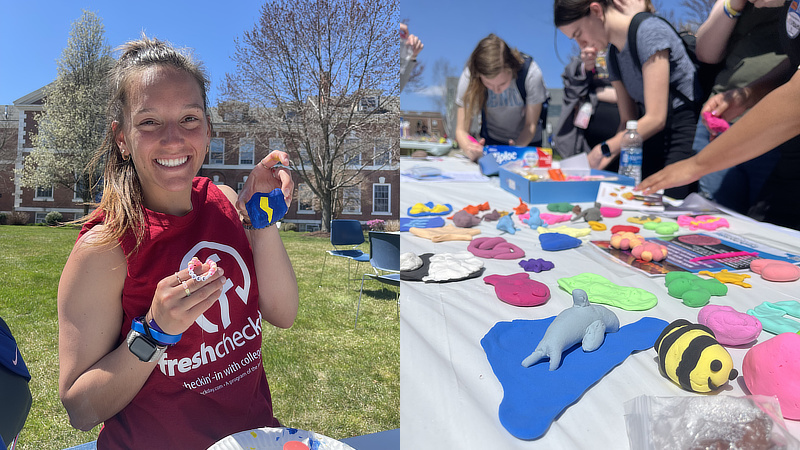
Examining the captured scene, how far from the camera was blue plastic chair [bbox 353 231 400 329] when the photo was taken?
1.17 m

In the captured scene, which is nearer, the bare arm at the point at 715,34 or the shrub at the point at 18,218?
the shrub at the point at 18,218

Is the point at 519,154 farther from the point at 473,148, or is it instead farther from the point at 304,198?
the point at 304,198

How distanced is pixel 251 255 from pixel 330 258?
0.28 m

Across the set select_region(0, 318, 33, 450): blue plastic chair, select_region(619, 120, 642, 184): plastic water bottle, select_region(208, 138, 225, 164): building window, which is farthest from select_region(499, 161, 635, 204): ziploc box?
select_region(0, 318, 33, 450): blue plastic chair

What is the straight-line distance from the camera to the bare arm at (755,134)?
1.46m

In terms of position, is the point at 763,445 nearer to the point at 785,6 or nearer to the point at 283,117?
the point at 283,117

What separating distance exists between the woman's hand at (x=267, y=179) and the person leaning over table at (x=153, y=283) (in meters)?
0.04

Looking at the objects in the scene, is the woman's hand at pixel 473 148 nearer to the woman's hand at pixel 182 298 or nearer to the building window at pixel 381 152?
the building window at pixel 381 152

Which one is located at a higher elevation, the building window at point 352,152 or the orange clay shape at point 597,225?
the building window at point 352,152

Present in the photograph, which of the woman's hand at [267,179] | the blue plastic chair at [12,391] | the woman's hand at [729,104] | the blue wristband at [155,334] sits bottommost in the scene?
the blue plastic chair at [12,391]

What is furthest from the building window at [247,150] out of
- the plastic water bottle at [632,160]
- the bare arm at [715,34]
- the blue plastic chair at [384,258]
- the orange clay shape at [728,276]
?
the bare arm at [715,34]

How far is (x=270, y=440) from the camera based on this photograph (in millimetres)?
722

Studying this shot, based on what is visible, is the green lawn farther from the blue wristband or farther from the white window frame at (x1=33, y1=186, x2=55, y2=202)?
the blue wristband

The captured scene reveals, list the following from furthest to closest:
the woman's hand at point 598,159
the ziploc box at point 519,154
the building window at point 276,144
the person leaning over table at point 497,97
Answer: the person leaning over table at point 497,97 → the ziploc box at point 519,154 → the woman's hand at point 598,159 → the building window at point 276,144
